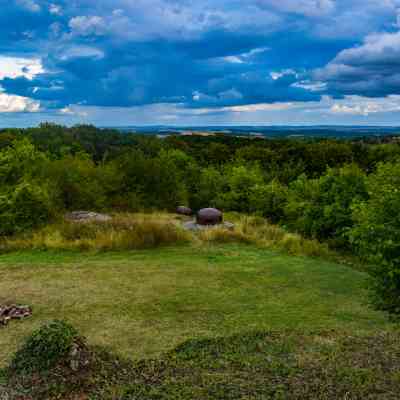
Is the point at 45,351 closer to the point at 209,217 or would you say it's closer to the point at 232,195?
the point at 209,217

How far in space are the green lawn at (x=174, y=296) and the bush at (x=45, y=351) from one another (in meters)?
0.50

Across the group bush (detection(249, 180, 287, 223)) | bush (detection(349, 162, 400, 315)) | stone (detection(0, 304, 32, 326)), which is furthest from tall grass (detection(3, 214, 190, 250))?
bush (detection(249, 180, 287, 223))

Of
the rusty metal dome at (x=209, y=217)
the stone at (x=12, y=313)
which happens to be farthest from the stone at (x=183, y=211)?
the stone at (x=12, y=313)

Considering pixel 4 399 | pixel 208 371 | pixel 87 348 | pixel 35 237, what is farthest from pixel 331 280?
pixel 35 237

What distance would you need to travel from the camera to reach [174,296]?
876 centimetres

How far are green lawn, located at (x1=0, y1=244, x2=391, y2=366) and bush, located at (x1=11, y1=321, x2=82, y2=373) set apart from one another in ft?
1.64

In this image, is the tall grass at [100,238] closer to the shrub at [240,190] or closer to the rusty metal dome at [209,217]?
the rusty metal dome at [209,217]

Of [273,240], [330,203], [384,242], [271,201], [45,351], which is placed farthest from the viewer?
[271,201]

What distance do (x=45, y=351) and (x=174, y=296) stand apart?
11.7 feet

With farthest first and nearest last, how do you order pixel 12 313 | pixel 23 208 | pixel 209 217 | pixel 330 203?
pixel 209 217
pixel 330 203
pixel 23 208
pixel 12 313

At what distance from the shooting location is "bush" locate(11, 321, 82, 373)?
5.48 meters

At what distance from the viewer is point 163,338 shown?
667cm

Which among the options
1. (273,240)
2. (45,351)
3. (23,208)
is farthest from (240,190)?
(45,351)

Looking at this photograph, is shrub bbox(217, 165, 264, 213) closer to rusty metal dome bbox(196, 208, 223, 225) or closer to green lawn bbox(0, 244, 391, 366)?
rusty metal dome bbox(196, 208, 223, 225)
